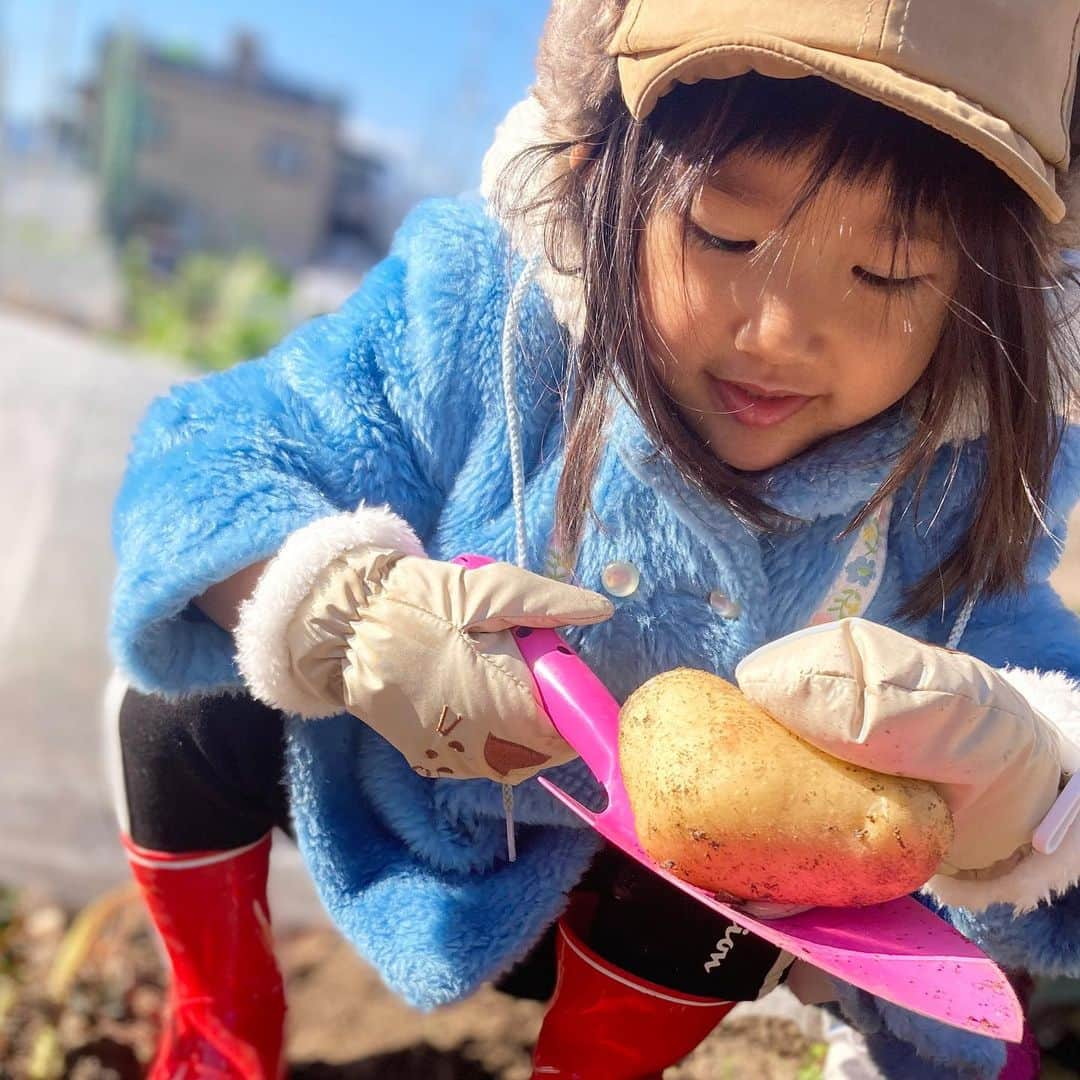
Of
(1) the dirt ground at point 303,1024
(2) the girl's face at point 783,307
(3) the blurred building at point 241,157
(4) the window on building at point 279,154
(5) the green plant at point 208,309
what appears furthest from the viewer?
(4) the window on building at point 279,154

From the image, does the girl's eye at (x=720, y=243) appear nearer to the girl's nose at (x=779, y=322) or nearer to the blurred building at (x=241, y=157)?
the girl's nose at (x=779, y=322)

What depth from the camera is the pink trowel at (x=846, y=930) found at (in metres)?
0.81

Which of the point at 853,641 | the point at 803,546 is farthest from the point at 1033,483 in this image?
the point at 853,641

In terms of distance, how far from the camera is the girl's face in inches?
36.0

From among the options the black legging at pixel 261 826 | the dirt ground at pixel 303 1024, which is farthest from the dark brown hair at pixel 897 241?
the dirt ground at pixel 303 1024

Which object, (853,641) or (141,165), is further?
(141,165)

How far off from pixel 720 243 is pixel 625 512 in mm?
252

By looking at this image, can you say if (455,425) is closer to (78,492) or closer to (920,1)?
(920,1)

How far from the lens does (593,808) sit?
113cm

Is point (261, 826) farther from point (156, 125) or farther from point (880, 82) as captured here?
point (156, 125)

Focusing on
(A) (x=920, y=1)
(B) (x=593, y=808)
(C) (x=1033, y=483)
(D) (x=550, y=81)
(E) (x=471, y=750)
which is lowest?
(B) (x=593, y=808)

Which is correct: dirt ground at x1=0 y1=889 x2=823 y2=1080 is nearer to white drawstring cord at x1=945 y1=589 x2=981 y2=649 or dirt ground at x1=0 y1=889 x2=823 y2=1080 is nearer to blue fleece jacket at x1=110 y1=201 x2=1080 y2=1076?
blue fleece jacket at x1=110 y1=201 x2=1080 y2=1076

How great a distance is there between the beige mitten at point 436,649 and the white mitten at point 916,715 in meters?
0.17

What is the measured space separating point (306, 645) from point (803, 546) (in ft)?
1.50
